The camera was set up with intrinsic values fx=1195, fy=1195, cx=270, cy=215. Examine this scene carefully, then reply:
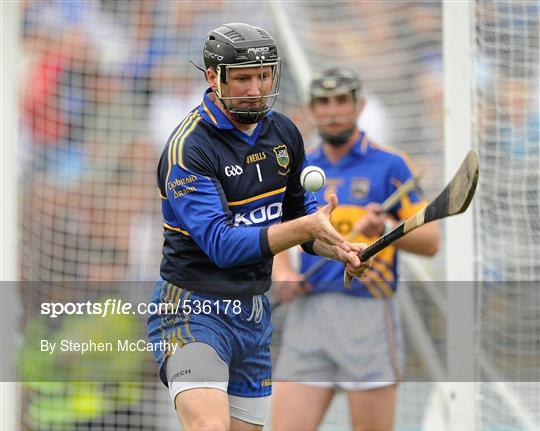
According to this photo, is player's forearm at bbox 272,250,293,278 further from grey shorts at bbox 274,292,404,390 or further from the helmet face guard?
the helmet face guard

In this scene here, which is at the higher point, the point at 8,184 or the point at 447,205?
the point at 8,184

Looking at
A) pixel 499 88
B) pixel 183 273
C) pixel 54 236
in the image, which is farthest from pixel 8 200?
pixel 499 88

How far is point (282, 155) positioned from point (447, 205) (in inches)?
24.6

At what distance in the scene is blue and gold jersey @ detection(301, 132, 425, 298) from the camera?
5469mm

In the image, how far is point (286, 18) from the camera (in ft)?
24.5

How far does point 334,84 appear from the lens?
562 centimetres

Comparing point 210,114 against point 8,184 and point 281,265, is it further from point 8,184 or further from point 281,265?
point 8,184

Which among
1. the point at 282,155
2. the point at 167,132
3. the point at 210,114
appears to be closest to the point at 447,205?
the point at 282,155

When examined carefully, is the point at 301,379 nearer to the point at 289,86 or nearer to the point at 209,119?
the point at 209,119

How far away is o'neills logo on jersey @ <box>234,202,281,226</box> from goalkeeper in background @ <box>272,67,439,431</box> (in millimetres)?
1258

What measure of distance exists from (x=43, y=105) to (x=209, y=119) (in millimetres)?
2854

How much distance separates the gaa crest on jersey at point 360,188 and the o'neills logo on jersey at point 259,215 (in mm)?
1467

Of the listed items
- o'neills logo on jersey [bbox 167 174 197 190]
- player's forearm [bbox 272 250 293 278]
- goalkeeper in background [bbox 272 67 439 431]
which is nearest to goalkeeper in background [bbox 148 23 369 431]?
o'neills logo on jersey [bbox 167 174 197 190]

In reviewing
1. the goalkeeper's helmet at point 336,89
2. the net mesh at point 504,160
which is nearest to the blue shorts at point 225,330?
the goalkeeper's helmet at point 336,89
